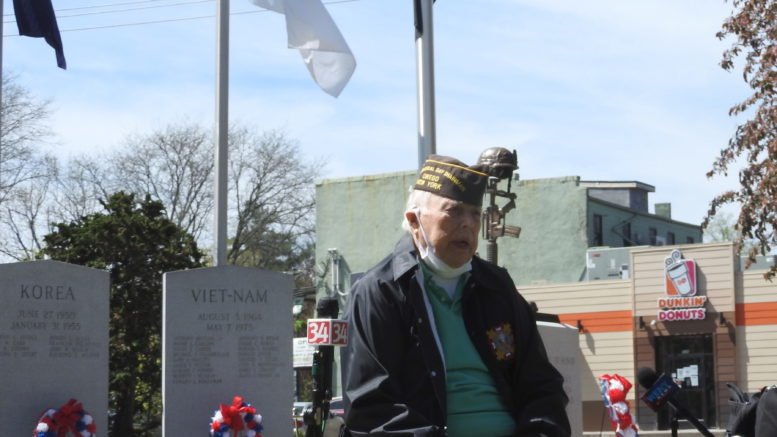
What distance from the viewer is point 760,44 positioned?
1948 cm

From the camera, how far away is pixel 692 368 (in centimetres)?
4059

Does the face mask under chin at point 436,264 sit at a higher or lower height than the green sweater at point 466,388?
higher

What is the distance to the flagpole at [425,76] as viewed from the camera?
45.6ft

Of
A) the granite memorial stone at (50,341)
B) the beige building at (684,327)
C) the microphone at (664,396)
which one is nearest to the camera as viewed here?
the microphone at (664,396)

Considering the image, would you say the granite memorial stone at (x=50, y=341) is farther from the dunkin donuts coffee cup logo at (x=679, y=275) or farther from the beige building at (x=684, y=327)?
the dunkin donuts coffee cup logo at (x=679, y=275)

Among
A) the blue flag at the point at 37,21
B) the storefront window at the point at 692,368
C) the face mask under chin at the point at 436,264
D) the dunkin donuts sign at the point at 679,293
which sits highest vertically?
the blue flag at the point at 37,21

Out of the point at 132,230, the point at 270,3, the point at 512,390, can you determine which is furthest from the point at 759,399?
the point at 132,230

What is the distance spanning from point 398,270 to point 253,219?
2012 inches

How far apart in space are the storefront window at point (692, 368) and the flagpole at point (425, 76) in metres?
26.3

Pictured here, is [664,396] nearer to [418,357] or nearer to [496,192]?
[418,357]

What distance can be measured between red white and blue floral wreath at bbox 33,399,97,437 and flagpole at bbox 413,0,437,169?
4.33 metres

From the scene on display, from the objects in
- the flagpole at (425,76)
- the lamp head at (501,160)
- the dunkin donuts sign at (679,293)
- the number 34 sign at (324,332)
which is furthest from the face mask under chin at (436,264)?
the dunkin donuts sign at (679,293)

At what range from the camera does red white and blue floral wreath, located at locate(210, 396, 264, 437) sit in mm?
14125

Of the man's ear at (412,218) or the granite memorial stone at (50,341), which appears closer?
the man's ear at (412,218)
